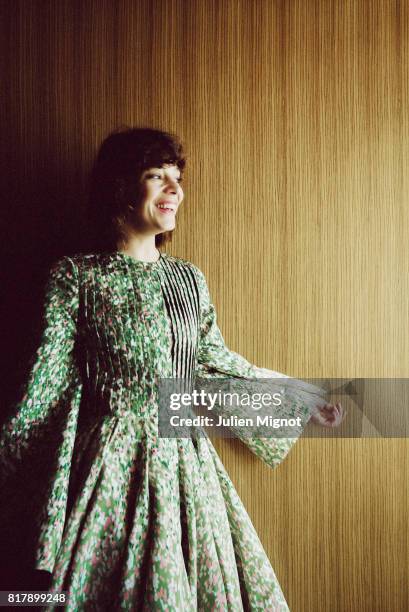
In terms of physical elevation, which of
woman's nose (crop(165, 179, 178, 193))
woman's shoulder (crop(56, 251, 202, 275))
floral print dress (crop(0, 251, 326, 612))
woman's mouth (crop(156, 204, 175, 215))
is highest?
woman's nose (crop(165, 179, 178, 193))

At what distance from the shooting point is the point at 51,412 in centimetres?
83

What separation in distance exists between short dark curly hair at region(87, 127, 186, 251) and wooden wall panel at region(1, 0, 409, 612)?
124mm

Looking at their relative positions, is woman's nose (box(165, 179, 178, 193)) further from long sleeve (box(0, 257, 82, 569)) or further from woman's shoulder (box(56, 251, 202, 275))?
long sleeve (box(0, 257, 82, 569))

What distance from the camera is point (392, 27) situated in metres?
1.17

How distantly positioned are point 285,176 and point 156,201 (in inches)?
16.3

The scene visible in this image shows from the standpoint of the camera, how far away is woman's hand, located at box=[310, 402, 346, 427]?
1042 mm

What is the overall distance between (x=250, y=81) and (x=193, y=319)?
671 mm

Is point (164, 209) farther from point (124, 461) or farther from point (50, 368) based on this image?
point (124, 461)

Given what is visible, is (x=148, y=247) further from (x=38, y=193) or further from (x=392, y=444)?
(x=392, y=444)

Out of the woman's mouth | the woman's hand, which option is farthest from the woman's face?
the woman's hand

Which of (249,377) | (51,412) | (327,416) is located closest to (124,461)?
(51,412)

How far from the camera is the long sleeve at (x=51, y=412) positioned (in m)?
0.79

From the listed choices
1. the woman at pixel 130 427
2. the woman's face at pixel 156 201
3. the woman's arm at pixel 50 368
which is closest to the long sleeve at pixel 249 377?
the woman at pixel 130 427

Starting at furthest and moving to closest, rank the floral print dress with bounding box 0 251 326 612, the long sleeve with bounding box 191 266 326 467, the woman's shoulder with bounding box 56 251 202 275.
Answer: the long sleeve with bounding box 191 266 326 467 → the woman's shoulder with bounding box 56 251 202 275 → the floral print dress with bounding box 0 251 326 612
